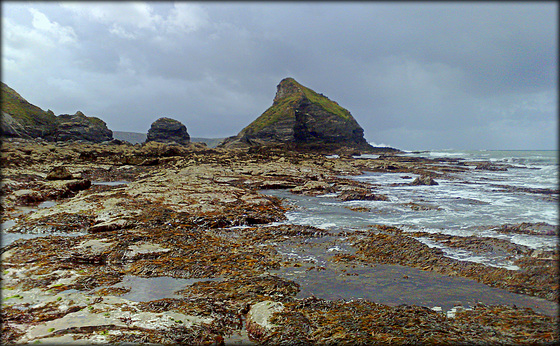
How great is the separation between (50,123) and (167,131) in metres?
36.4

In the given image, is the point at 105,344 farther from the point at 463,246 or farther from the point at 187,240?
the point at 463,246

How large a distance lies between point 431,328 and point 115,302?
7.68 meters

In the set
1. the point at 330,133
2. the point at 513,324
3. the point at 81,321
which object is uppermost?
the point at 330,133

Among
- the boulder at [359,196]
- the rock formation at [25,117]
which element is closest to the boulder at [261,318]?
the boulder at [359,196]

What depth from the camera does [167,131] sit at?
364 feet

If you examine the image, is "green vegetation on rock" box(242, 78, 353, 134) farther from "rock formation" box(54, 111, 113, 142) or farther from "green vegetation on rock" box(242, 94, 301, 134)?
"rock formation" box(54, 111, 113, 142)

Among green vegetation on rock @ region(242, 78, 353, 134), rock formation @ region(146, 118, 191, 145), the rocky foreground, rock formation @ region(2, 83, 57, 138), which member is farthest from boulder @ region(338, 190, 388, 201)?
green vegetation on rock @ region(242, 78, 353, 134)

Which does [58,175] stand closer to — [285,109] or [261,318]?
[261,318]

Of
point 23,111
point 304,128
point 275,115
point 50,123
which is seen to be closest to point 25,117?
point 23,111

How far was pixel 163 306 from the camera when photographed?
7.17 meters

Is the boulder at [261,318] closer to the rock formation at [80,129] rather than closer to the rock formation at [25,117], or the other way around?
the rock formation at [25,117]

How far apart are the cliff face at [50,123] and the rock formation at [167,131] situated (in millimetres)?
18994

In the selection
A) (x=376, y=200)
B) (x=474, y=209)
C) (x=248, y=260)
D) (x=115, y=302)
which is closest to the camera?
(x=115, y=302)

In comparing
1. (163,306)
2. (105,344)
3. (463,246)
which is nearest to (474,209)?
(463,246)
